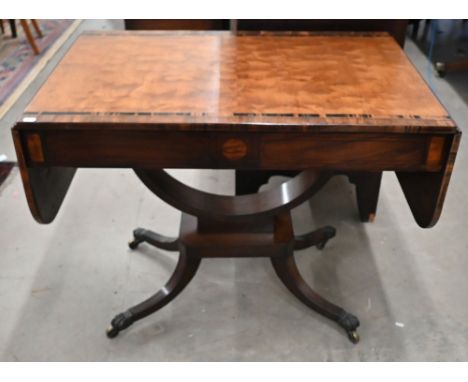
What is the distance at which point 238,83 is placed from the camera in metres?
1.12

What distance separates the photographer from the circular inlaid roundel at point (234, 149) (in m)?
0.99

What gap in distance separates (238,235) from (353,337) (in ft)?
1.39

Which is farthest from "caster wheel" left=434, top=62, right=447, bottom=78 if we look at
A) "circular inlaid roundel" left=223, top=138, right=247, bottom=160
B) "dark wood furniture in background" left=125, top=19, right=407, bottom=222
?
"circular inlaid roundel" left=223, top=138, right=247, bottom=160

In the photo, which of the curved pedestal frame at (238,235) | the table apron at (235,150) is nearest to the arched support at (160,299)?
the curved pedestal frame at (238,235)

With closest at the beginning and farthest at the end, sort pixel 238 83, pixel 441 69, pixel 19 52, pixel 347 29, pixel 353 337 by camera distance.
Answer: pixel 238 83
pixel 353 337
pixel 347 29
pixel 441 69
pixel 19 52

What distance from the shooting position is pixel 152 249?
5.56 feet

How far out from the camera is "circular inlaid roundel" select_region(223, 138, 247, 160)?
991mm

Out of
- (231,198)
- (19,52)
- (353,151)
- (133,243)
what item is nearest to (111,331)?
(133,243)

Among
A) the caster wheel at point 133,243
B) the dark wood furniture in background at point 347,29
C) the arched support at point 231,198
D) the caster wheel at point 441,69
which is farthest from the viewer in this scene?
the caster wheel at point 441,69

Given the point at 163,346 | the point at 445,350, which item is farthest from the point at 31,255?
the point at 445,350

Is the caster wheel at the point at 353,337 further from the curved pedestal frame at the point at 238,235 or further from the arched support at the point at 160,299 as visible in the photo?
the arched support at the point at 160,299

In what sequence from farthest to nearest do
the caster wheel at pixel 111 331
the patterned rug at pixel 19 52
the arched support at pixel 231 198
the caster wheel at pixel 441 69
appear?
the caster wheel at pixel 441 69
the patterned rug at pixel 19 52
the caster wheel at pixel 111 331
the arched support at pixel 231 198

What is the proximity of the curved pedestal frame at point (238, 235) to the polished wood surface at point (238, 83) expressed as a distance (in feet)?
0.91

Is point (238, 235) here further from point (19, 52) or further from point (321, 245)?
point (19, 52)
